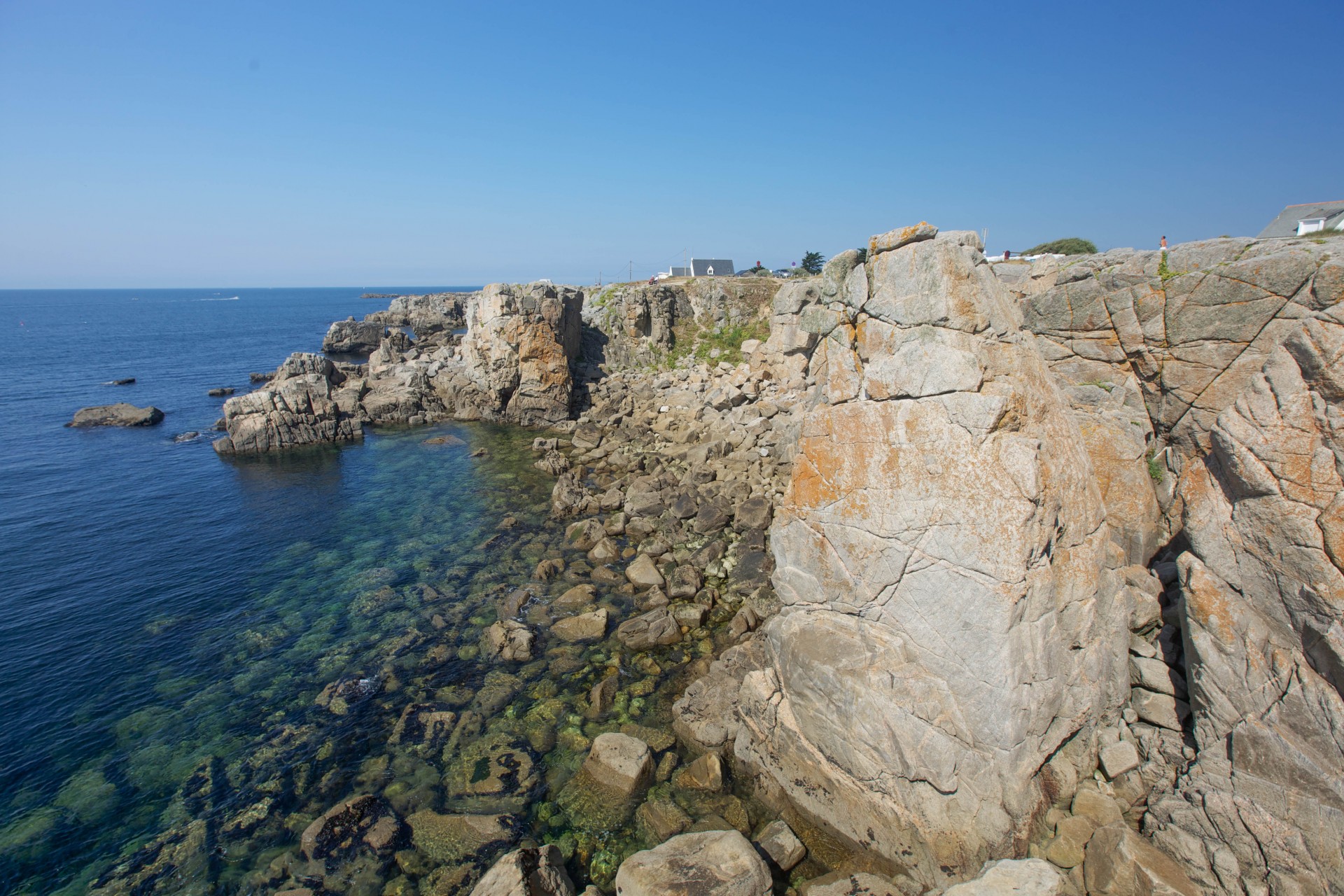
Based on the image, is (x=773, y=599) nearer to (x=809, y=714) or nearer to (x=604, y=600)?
(x=604, y=600)

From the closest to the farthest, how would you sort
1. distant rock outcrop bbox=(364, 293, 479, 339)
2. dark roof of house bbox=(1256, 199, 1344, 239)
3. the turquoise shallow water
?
1. the turquoise shallow water
2. dark roof of house bbox=(1256, 199, 1344, 239)
3. distant rock outcrop bbox=(364, 293, 479, 339)

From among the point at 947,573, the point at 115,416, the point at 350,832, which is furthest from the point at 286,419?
the point at 947,573

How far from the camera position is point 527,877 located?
30.7ft

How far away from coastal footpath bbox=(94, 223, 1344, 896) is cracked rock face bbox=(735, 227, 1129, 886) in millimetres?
50

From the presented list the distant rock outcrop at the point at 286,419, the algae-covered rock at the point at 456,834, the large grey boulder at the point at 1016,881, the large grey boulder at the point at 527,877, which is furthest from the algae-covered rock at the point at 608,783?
the distant rock outcrop at the point at 286,419

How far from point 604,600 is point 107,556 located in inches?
836

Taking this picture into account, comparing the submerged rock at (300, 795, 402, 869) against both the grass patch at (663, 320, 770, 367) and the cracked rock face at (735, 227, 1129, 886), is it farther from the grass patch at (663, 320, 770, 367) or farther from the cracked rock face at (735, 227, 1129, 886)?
the grass patch at (663, 320, 770, 367)

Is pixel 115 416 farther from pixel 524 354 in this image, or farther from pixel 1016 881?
pixel 1016 881

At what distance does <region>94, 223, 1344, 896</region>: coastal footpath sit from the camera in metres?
8.39

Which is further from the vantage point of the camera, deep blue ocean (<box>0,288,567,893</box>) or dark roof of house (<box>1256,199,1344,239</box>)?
dark roof of house (<box>1256,199,1344,239</box>)

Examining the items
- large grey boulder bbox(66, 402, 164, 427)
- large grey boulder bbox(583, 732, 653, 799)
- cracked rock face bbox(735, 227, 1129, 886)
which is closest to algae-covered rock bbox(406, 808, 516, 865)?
large grey boulder bbox(583, 732, 653, 799)

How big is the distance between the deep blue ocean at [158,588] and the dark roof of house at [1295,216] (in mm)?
28323

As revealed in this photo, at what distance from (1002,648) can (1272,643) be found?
3644mm

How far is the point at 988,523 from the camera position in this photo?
8.95m
